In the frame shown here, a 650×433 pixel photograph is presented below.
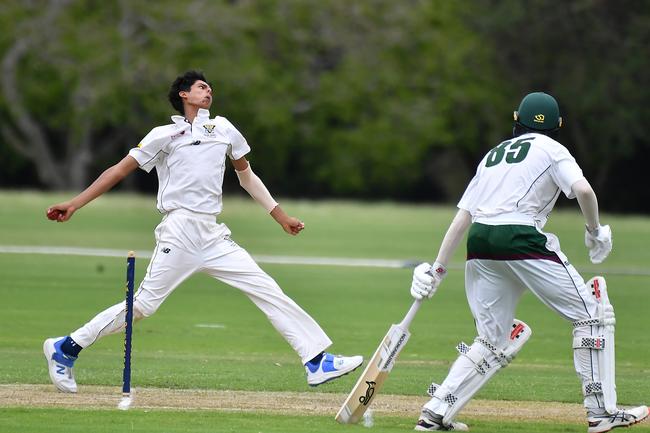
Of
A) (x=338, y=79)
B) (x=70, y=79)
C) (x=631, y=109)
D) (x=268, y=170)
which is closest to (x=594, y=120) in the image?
(x=631, y=109)

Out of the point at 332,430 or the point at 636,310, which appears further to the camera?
the point at 636,310

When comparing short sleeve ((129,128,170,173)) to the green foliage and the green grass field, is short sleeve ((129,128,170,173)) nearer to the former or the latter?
the green grass field

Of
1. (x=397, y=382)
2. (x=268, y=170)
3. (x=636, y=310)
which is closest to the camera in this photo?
→ (x=397, y=382)

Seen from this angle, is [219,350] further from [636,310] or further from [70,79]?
[70,79]

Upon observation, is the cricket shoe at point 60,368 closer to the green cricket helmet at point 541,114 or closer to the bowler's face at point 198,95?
the bowler's face at point 198,95

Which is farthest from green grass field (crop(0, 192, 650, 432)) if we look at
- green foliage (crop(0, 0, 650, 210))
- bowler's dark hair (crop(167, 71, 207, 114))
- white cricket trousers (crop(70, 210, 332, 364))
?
green foliage (crop(0, 0, 650, 210))

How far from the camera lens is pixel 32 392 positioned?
26.4ft

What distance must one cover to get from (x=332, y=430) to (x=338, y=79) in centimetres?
3680

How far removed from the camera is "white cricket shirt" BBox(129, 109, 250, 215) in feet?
26.0

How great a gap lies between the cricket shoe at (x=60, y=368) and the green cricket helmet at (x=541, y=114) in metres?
3.17

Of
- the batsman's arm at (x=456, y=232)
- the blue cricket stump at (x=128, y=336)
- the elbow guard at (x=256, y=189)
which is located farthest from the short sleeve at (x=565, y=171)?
the blue cricket stump at (x=128, y=336)

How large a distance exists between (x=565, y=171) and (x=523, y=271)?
0.58 m

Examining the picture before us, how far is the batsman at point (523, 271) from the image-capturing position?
6887 mm

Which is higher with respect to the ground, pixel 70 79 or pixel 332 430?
pixel 332 430
